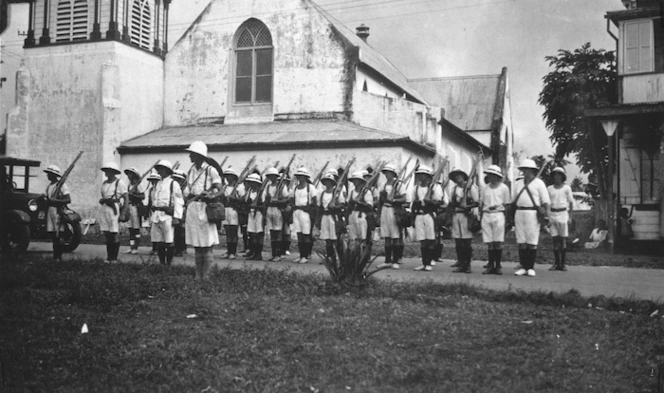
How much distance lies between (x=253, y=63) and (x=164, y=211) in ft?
49.1

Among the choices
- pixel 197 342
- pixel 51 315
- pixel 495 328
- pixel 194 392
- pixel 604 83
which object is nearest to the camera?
pixel 194 392

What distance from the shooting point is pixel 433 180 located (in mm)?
13133

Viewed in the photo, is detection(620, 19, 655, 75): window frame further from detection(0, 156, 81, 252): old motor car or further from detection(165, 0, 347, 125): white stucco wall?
detection(0, 156, 81, 252): old motor car

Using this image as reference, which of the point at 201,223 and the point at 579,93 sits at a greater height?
the point at 579,93

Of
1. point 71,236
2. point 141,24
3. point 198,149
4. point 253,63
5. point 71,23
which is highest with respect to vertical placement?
point 141,24

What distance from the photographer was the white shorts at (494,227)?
12.0 metres

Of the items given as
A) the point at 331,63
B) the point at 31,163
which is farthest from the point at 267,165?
the point at 31,163

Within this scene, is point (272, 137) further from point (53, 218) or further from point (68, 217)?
point (53, 218)

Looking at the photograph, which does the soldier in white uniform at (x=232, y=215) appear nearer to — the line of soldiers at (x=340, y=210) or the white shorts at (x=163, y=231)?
the line of soldiers at (x=340, y=210)

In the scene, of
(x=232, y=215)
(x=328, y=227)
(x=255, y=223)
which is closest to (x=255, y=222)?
(x=255, y=223)

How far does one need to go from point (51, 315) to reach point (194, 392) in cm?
297

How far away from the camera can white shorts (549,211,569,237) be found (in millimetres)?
12578

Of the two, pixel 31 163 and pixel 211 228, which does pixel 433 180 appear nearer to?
pixel 211 228

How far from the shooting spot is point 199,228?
9852 mm
